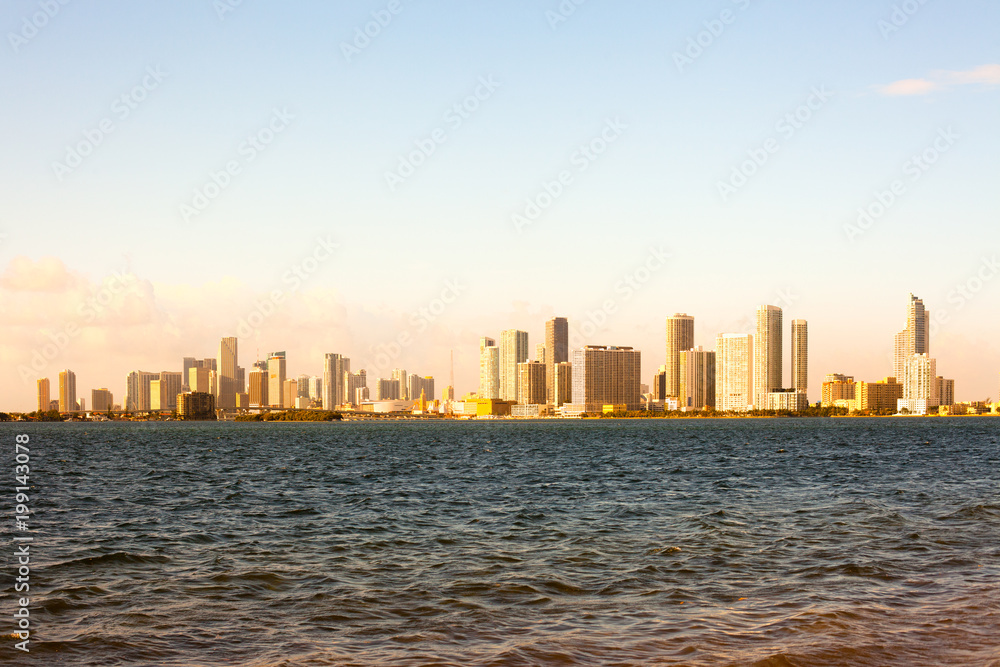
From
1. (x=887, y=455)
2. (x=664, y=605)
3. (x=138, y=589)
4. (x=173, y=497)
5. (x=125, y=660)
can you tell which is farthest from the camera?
(x=887, y=455)

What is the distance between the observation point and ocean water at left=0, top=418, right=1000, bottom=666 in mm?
14305

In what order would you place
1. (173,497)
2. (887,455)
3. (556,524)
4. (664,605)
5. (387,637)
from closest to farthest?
(387,637), (664,605), (556,524), (173,497), (887,455)

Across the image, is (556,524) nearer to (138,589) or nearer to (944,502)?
(138,589)

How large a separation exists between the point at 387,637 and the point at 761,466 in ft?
146

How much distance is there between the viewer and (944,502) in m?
33.3

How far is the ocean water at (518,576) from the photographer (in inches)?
563

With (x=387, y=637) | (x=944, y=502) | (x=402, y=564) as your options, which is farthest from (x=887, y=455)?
(x=387, y=637)

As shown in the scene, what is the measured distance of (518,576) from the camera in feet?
64.8

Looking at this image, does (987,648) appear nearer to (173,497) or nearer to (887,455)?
(173,497)

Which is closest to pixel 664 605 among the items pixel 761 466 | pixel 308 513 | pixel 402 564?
pixel 402 564

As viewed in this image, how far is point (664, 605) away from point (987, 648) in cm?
558

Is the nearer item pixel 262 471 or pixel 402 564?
pixel 402 564

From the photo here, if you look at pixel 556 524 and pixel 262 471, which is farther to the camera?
pixel 262 471

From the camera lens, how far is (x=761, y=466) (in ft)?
181
